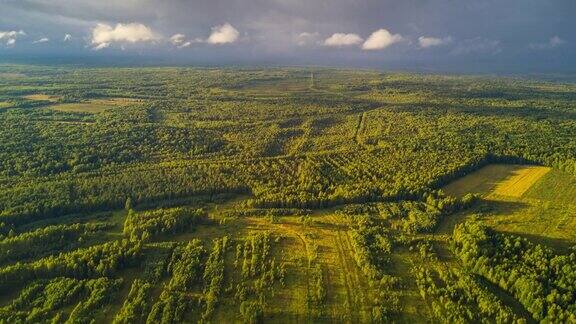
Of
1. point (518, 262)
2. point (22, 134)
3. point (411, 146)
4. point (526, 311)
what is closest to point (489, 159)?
point (411, 146)

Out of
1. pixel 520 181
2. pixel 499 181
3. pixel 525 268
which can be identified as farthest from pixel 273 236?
pixel 520 181

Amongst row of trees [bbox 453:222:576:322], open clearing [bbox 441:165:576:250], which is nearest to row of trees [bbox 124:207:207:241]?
open clearing [bbox 441:165:576:250]

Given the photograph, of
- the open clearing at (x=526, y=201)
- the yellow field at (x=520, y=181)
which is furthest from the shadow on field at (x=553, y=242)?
the yellow field at (x=520, y=181)

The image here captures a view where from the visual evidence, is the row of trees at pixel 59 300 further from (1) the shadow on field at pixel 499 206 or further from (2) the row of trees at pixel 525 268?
(1) the shadow on field at pixel 499 206

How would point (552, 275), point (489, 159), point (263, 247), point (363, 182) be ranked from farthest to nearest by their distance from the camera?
point (489, 159)
point (363, 182)
point (263, 247)
point (552, 275)

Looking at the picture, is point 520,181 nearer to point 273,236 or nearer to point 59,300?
point 273,236

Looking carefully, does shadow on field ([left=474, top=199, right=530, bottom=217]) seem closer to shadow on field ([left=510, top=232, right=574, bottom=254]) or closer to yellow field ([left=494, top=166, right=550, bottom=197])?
yellow field ([left=494, top=166, right=550, bottom=197])

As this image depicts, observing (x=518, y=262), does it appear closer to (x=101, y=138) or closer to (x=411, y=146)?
(x=411, y=146)
